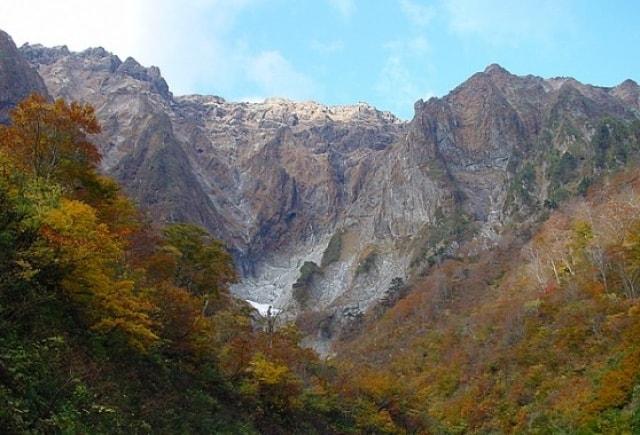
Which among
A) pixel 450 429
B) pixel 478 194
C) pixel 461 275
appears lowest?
pixel 450 429

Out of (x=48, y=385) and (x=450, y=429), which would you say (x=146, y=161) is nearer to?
(x=450, y=429)

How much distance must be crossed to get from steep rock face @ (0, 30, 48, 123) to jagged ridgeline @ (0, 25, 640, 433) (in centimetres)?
65

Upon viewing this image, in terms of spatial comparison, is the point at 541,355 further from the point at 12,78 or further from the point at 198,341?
the point at 12,78

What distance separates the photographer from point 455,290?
325 ft

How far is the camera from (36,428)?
31.2 ft

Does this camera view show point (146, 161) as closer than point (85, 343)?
No

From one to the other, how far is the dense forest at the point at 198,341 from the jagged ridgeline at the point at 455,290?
19 cm

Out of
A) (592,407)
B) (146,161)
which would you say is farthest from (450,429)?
(146,161)

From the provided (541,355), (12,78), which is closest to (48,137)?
(541,355)

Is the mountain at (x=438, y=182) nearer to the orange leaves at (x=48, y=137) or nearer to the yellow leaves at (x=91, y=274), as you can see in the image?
the orange leaves at (x=48, y=137)

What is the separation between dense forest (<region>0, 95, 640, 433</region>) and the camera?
12914 mm

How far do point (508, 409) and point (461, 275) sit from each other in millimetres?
68603

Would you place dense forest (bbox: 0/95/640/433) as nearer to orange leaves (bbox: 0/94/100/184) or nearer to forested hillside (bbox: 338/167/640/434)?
orange leaves (bbox: 0/94/100/184)

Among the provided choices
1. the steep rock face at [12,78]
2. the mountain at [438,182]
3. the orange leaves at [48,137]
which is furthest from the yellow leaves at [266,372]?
the steep rock face at [12,78]
